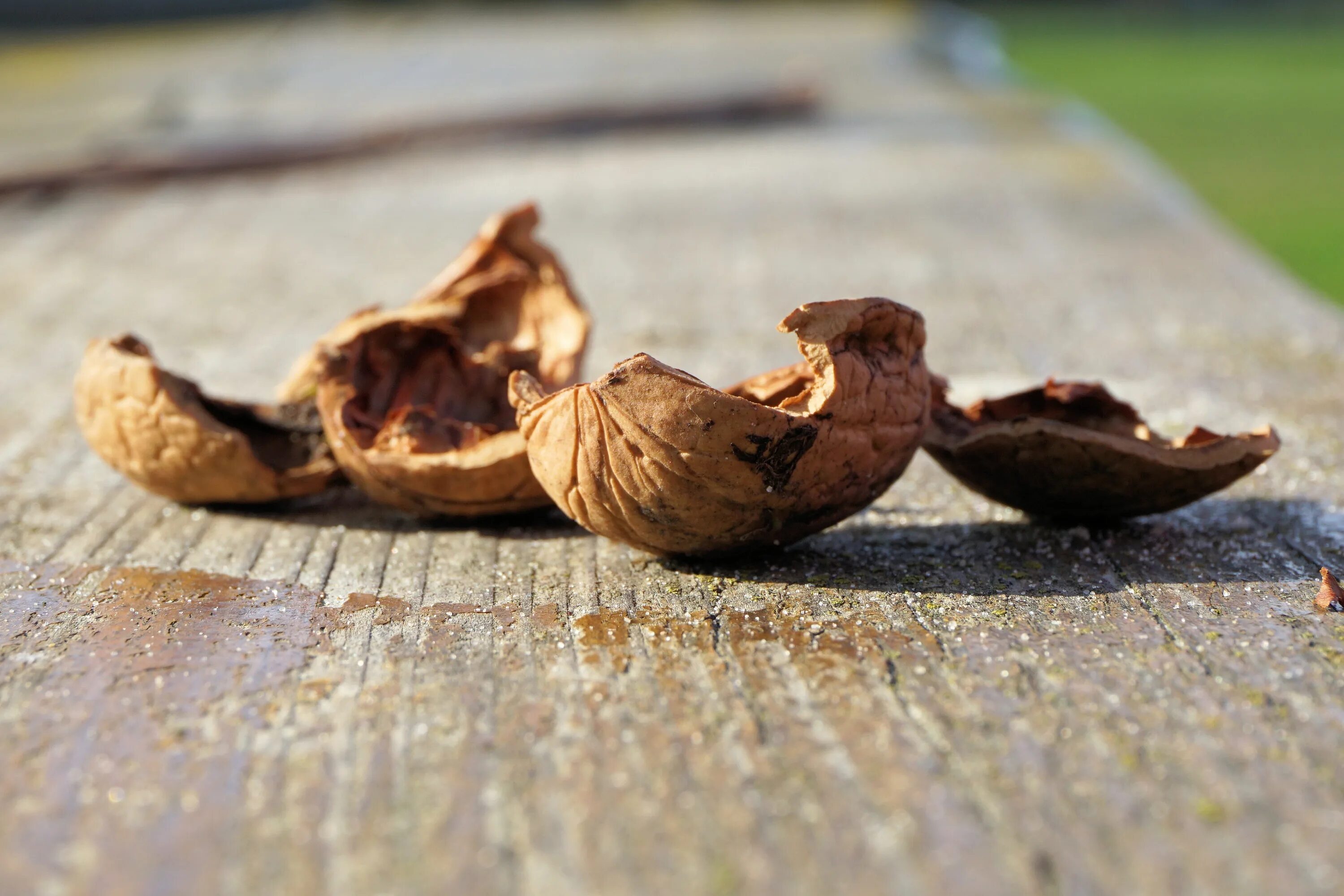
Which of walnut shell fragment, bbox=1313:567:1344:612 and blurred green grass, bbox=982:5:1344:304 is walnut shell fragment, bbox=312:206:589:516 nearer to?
walnut shell fragment, bbox=1313:567:1344:612

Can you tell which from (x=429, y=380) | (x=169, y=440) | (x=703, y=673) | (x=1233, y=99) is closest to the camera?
(x=703, y=673)

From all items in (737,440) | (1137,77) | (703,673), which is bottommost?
(703,673)

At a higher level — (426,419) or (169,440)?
(426,419)

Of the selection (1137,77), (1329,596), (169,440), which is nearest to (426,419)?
(169,440)

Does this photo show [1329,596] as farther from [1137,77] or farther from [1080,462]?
Result: [1137,77]

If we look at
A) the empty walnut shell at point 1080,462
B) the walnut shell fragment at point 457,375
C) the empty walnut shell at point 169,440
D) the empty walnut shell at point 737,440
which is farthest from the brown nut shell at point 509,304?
the empty walnut shell at point 1080,462

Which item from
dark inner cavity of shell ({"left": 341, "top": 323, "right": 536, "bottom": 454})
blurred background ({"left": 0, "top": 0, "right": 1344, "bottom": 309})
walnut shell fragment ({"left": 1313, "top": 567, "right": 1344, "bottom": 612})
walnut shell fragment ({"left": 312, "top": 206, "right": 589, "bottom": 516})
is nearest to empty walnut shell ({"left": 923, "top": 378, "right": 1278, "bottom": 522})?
walnut shell fragment ({"left": 1313, "top": 567, "right": 1344, "bottom": 612})

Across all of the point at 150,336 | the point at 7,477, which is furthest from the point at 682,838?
the point at 150,336
